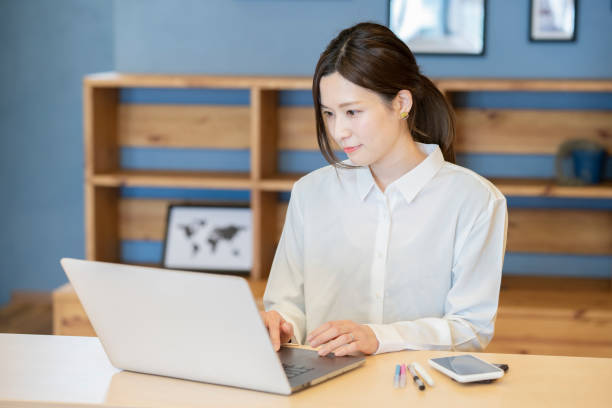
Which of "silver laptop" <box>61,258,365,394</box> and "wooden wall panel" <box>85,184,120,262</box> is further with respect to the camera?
"wooden wall panel" <box>85,184,120,262</box>

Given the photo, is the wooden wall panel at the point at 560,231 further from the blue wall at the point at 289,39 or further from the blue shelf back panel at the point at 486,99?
the blue wall at the point at 289,39

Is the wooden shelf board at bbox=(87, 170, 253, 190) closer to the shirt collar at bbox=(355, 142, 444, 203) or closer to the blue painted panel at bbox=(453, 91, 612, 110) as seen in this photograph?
the blue painted panel at bbox=(453, 91, 612, 110)

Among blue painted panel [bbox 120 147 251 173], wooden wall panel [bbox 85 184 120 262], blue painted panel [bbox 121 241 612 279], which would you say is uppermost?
blue painted panel [bbox 120 147 251 173]

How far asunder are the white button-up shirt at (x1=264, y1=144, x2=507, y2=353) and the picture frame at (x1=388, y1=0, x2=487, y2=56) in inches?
55.8

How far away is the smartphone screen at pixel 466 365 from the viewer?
141 centimetres

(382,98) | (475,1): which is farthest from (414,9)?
(382,98)

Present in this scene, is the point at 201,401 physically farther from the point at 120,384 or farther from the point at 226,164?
the point at 226,164

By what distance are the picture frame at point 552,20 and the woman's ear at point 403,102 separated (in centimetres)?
161

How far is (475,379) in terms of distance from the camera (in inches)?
54.6

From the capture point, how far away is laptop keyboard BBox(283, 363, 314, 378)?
1.40 m

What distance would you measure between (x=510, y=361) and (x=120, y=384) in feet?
2.37

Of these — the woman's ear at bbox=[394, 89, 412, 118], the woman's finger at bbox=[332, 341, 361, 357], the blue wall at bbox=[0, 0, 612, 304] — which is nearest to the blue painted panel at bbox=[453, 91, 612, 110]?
the blue wall at bbox=[0, 0, 612, 304]

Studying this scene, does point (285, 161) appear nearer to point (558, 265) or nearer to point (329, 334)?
point (558, 265)

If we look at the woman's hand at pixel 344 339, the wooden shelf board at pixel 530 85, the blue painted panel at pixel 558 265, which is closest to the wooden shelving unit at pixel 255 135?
the wooden shelf board at pixel 530 85
